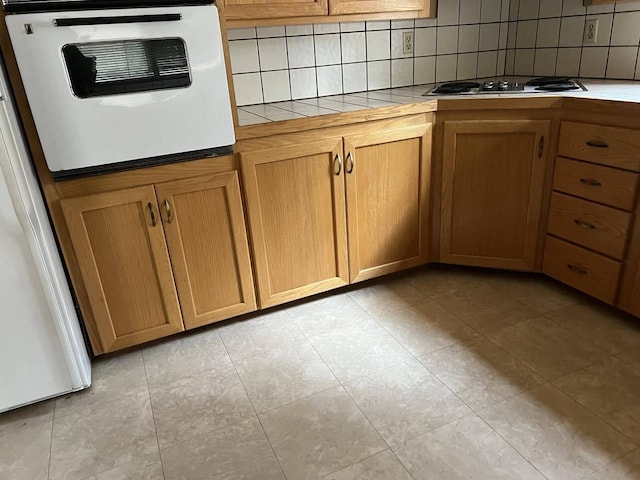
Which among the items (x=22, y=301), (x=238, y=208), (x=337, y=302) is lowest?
(x=337, y=302)

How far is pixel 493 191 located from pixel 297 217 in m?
0.89

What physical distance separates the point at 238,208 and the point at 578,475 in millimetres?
1376

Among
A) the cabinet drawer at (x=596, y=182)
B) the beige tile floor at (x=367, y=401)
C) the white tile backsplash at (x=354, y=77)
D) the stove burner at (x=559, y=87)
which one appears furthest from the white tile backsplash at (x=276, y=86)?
the cabinet drawer at (x=596, y=182)

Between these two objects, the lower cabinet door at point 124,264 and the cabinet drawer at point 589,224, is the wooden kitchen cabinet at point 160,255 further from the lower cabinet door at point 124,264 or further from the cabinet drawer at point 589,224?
the cabinet drawer at point 589,224

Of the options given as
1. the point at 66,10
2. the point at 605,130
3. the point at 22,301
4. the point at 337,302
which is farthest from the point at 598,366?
the point at 66,10

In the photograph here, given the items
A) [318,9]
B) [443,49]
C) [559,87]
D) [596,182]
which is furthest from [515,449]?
[443,49]

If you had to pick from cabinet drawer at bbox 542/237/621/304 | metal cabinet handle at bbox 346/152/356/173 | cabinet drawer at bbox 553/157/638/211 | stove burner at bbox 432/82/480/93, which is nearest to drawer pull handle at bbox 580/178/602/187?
cabinet drawer at bbox 553/157/638/211

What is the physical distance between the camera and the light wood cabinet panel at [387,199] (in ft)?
6.68

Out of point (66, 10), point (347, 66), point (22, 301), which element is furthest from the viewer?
point (347, 66)

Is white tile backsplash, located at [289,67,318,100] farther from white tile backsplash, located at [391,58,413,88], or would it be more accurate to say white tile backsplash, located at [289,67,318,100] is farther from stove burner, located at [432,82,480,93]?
stove burner, located at [432,82,480,93]

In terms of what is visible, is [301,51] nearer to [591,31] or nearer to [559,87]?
[559,87]

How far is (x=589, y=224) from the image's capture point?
193 centimetres

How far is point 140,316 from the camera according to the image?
1.86 m

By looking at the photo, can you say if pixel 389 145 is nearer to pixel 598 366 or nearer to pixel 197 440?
pixel 598 366
